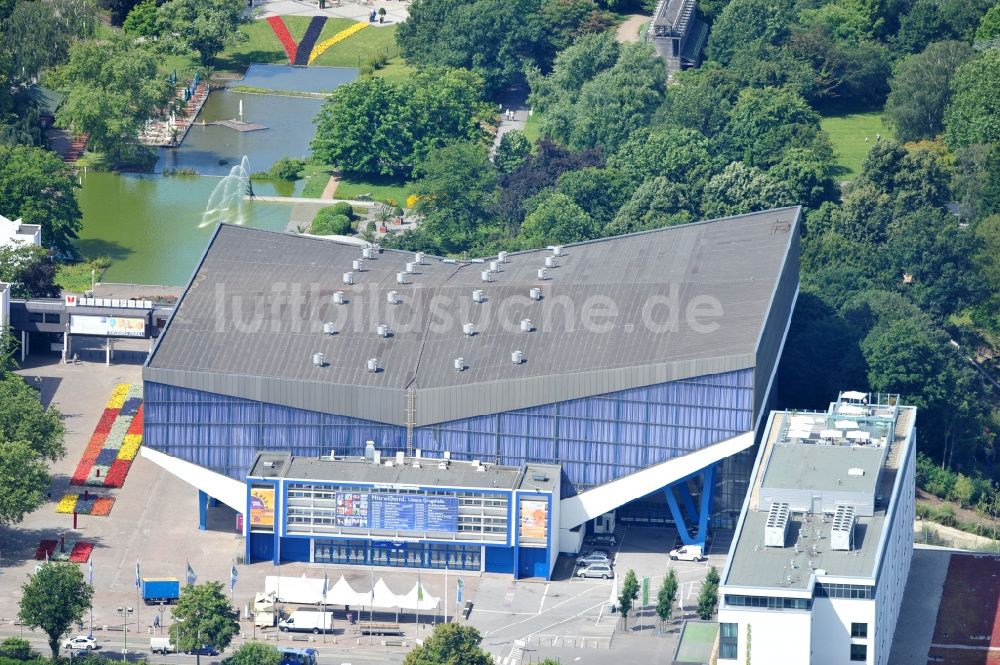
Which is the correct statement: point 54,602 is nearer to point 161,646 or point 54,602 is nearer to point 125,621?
point 125,621

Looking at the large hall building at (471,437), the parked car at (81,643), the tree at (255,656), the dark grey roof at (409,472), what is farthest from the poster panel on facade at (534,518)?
the parked car at (81,643)

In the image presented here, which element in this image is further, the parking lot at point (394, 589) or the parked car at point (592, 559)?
the parked car at point (592, 559)

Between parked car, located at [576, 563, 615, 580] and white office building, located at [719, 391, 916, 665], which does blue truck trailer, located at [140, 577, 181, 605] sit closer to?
parked car, located at [576, 563, 615, 580]

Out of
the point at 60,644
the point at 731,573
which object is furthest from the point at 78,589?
the point at 731,573

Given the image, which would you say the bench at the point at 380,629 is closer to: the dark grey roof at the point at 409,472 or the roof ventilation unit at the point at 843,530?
the dark grey roof at the point at 409,472

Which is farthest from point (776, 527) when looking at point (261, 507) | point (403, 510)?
point (261, 507)
